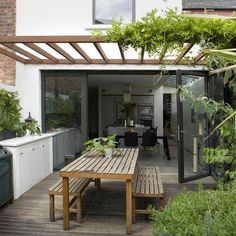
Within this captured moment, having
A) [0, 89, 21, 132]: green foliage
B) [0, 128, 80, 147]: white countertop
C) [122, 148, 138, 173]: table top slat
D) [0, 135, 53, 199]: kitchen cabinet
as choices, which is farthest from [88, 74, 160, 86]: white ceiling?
[122, 148, 138, 173]: table top slat

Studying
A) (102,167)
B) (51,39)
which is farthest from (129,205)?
(51,39)

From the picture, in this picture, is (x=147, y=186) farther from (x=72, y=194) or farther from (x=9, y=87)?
(x=9, y=87)

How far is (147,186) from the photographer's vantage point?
4.72m

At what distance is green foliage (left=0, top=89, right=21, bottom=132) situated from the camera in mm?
6435

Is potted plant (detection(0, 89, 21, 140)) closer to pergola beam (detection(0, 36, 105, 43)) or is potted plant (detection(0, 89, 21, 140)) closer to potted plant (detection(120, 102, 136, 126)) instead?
Answer: pergola beam (detection(0, 36, 105, 43))

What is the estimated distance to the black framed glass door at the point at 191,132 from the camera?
6797 millimetres

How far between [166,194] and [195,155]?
1.62 m

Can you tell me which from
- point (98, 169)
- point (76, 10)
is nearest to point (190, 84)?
point (76, 10)

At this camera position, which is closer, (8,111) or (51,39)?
(51,39)

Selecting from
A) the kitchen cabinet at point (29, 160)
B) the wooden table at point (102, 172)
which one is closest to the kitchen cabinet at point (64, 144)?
the kitchen cabinet at point (29, 160)

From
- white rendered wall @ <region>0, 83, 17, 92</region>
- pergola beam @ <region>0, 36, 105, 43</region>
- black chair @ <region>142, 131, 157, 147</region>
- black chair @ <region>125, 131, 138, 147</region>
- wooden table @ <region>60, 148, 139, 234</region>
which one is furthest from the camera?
black chair @ <region>142, 131, 157, 147</region>

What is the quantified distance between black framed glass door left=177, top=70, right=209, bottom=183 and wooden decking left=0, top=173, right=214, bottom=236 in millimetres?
834

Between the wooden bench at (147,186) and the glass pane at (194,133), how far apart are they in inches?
54.3

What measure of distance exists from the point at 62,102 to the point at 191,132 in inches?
118
